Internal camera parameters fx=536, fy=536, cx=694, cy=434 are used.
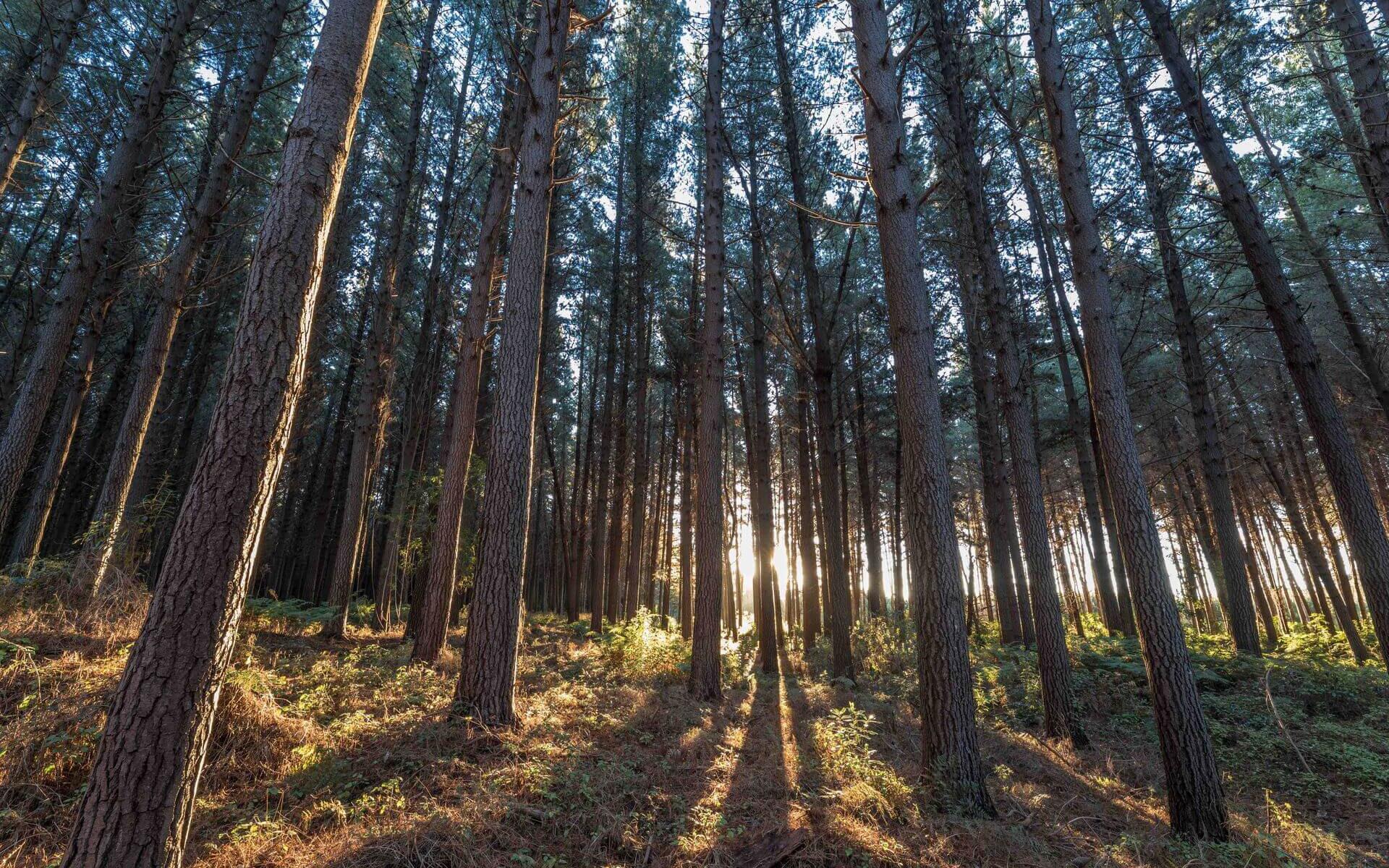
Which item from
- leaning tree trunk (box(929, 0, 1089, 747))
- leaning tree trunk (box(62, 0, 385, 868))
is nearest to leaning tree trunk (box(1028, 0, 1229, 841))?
leaning tree trunk (box(929, 0, 1089, 747))

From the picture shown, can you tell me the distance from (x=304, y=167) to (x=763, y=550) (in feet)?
29.0

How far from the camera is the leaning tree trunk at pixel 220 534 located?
236 cm

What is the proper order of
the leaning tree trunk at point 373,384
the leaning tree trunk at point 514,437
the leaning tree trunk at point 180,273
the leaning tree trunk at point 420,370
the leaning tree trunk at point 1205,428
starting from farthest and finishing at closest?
the leaning tree trunk at point 420,370 → the leaning tree trunk at point 1205,428 → the leaning tree trunk at point 373,384 → the leaning tree trunk at point 180,273 → the leaning tree trunk at point 514,437

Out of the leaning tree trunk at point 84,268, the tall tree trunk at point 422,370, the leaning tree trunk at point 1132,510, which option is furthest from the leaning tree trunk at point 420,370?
the leaning tree trunk at point 1132,510

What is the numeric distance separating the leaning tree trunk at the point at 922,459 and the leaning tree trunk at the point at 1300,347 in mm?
5192

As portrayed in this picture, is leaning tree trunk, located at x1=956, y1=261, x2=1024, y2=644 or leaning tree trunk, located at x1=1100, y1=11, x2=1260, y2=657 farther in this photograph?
leaning tree trunk, located at x1=956, y1=261, x2=1024, y2=644

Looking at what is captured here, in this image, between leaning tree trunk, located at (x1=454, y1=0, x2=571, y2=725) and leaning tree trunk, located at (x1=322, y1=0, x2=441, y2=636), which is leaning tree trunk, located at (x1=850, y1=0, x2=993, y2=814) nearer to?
leaning tree trunk, located at (x1=454, y1=0, x2=571, y2=725)

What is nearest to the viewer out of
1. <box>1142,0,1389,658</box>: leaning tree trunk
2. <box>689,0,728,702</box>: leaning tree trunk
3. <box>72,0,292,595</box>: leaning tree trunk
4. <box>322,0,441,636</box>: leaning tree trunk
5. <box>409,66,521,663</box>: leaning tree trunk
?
<box>1142,0,1389,658</box>: leaning tree trunk

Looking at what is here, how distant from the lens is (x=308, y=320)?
3193 millimetres

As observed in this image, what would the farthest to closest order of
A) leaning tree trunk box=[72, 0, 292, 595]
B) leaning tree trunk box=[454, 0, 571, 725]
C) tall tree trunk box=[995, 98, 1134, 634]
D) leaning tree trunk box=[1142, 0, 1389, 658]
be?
tall tree trunk box=[995, 98, 1134, 634] < leaning tree trunk box=[72, 0, 292, 595] < leaning tree trunk box=[1142, 0, 1389, 658] < leaning tree trunk box=[454, 0, 571, 725]

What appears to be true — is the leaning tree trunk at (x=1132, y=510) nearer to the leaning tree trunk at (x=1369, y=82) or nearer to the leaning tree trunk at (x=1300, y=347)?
the leaning tree trunk at (x=1300, y=347)

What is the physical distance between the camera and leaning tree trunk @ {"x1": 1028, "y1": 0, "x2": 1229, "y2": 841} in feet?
14.4

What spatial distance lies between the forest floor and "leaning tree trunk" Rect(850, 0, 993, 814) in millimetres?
450

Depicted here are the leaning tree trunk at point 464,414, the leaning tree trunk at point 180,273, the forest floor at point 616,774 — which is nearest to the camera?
the forest floor at point 616,774
